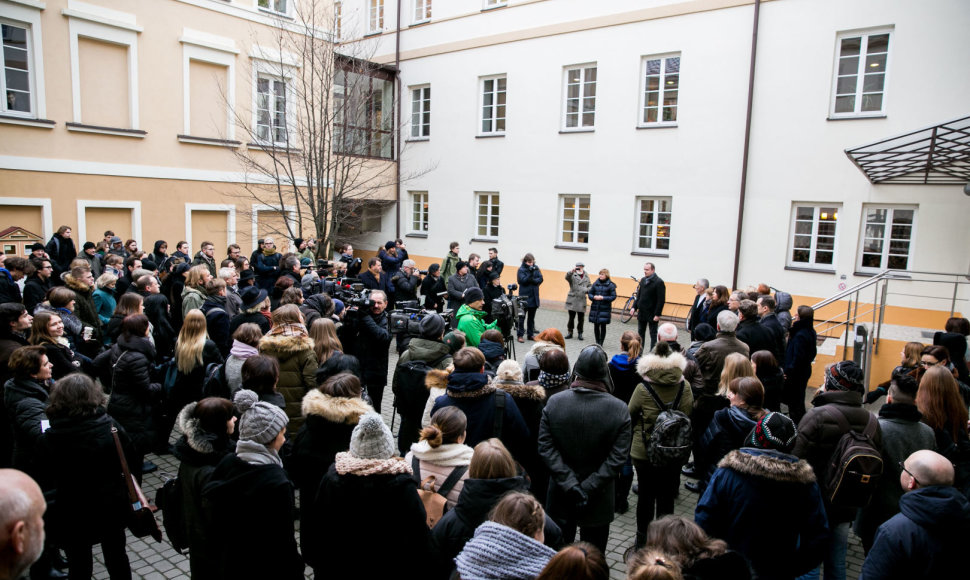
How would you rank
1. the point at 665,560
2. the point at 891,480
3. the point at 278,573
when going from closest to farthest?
the point at 665,560 → the point at 278,573 → the point at 891,480

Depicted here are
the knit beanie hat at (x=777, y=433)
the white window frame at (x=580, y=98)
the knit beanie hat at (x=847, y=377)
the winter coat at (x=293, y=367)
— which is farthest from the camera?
the white window frame at (x=580, y=98)

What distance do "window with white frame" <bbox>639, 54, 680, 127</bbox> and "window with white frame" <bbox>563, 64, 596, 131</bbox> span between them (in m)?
1.56

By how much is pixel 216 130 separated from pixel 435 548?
55.5 feet

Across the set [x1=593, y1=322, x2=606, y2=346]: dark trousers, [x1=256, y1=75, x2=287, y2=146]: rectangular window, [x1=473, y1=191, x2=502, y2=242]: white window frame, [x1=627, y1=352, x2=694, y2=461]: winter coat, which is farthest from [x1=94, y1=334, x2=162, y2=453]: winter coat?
[x1=473, y1=191, x2=502, y2=242]: white window frame

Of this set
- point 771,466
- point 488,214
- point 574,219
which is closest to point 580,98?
point 574,219

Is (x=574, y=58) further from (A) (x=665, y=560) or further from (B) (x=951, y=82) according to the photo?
(A) (x=665, y=560)

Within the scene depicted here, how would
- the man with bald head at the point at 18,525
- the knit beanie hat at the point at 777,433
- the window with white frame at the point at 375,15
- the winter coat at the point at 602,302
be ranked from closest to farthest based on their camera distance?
1. the man with bald head at the point at 18,525
2. the knit beanie hat at the point at 777,433
3. the winter coat at the point at 602,302
4. the window with white frame at the point at 375,15

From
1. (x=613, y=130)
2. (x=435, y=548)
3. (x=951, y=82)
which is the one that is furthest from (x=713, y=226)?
(x=435, y=548)

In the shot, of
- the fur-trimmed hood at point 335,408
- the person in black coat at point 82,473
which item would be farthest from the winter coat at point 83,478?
the fur-trimmed hood at point 335,408

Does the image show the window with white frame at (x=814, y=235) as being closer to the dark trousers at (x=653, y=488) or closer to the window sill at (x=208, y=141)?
the dark trousers at (x=653, y=488)

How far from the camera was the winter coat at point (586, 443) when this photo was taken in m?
4.11

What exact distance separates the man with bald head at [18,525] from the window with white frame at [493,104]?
60.5 ft

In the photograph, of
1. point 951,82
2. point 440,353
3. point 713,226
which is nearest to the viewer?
point 440,353

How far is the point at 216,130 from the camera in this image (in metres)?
17.2
